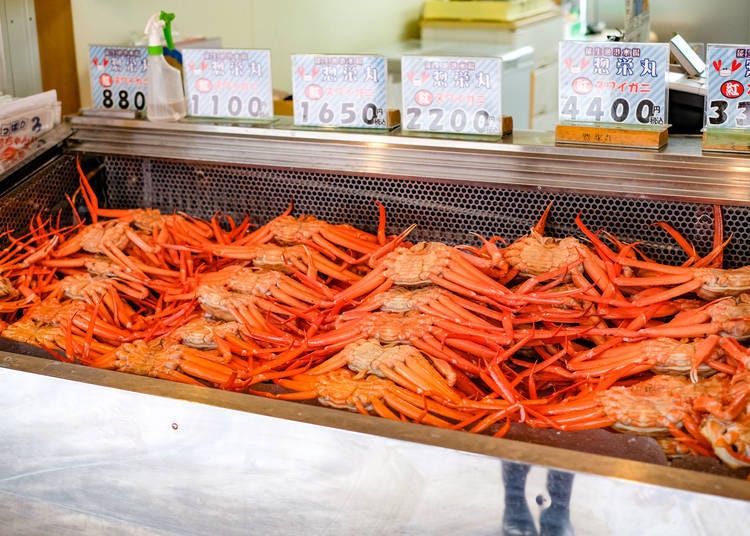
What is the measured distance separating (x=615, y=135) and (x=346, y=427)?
45.0 inches

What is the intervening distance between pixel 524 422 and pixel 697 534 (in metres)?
0.45

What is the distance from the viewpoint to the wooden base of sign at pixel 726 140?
2.20 metres

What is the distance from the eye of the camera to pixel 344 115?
2.65 meters

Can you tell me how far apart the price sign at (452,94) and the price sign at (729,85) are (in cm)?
56

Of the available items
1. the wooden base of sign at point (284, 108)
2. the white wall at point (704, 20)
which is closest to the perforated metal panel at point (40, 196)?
the wooden base of sign at point (284, 108)

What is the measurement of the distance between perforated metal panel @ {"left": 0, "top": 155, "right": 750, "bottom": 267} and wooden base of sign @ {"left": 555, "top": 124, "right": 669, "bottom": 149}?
0.16 m

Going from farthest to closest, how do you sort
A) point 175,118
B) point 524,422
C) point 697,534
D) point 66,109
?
point 66,109 < point 175,118 < point 524,422 < point 697,534

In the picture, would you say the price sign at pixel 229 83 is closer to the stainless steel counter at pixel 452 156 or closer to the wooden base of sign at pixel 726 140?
the stainless steel counter at pixel 452 156

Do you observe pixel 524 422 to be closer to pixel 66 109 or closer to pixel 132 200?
pixel 132 200

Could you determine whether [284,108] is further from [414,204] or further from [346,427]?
[346,427]

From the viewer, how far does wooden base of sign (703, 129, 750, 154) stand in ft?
7.23

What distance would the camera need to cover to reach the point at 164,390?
1901 millimetres

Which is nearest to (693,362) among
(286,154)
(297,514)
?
(297,514)

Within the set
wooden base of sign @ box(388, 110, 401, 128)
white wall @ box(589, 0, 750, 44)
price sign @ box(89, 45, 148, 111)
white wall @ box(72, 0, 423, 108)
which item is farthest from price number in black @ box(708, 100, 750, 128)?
white wall @ box(589, 0, 750, 44)
